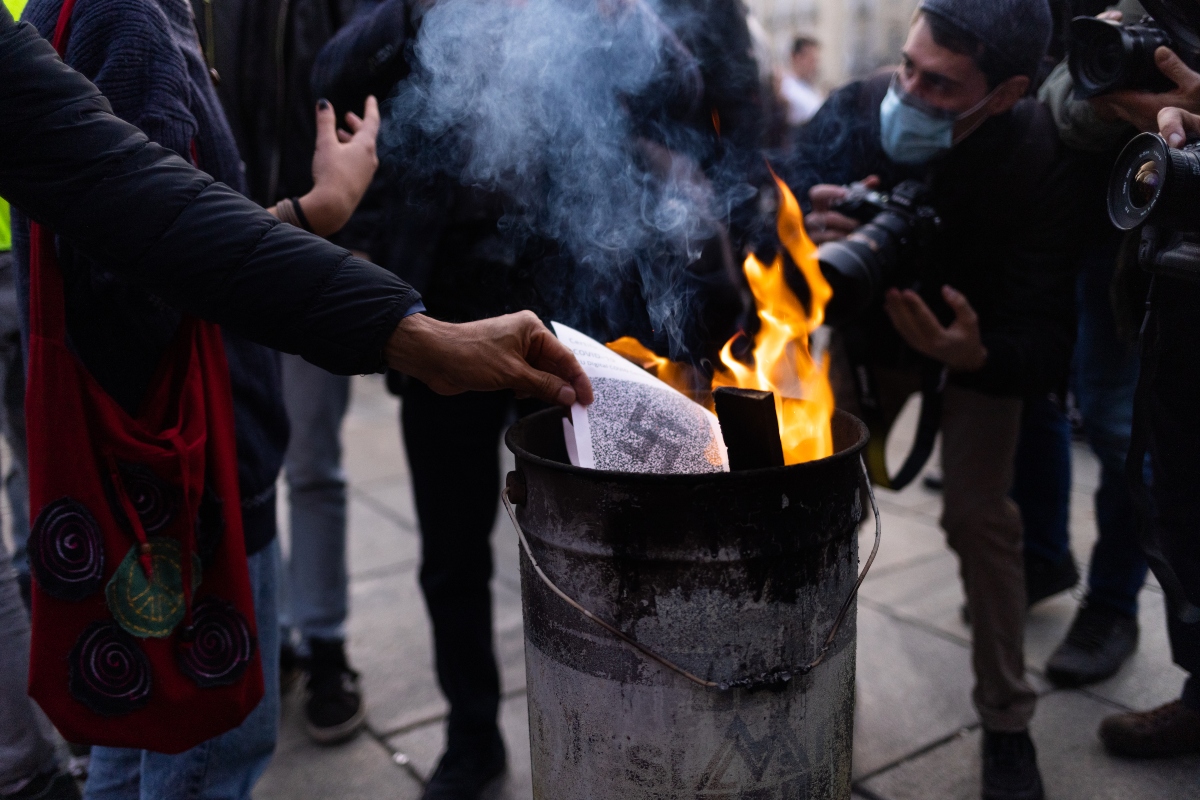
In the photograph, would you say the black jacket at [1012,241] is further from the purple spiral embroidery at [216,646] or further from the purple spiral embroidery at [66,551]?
the purple spiral embroidery at [66,551]

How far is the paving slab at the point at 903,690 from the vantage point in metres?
2.85

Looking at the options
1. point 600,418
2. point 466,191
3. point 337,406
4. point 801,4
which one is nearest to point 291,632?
point 337,406

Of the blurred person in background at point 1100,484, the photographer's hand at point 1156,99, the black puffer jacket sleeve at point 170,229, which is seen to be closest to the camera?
the black puffer jacket sleeve at point 170,229

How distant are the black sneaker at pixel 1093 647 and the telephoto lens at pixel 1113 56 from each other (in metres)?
1.91

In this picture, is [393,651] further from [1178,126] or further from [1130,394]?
[1178,126]

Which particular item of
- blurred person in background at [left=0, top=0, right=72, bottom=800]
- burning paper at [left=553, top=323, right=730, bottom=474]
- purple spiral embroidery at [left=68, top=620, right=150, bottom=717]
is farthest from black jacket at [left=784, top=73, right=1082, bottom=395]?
blurred person in background at [left=0, top=0, right=72, bottom=800]

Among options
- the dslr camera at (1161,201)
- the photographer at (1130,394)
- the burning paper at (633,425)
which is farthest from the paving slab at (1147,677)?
the burning paper at (633,425)

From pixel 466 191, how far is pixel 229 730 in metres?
1.43

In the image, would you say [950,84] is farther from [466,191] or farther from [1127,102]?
[466,191]

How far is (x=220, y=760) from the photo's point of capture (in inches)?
76.5

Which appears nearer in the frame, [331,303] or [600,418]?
[331,303]

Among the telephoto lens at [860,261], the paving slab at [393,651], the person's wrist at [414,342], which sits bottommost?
the paving slab at [393,651]

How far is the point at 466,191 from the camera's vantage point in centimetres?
244

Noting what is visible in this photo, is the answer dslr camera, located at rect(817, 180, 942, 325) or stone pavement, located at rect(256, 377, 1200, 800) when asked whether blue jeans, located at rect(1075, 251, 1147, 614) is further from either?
dslr camera, located at rect(817, 180, 942, 325)
